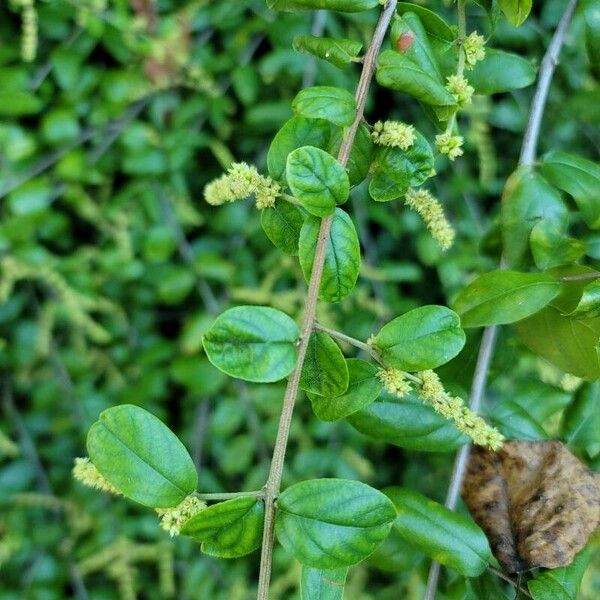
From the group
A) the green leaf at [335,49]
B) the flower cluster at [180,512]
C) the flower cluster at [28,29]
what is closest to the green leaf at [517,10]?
the green leaf at [335,49]

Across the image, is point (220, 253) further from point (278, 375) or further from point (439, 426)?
point (278, 375)

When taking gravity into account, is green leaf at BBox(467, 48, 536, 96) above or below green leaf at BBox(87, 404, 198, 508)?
above

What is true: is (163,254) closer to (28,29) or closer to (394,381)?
(28,29)

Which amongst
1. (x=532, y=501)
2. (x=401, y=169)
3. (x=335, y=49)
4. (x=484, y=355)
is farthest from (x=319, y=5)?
(x=532, y=501)

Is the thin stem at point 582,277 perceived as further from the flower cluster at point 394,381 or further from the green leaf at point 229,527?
the green leaf at point 229,527

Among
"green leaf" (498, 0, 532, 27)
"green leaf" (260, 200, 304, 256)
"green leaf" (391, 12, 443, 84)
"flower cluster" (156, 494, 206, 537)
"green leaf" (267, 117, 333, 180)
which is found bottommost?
"flower cluster" (156, 494, 206, 537)

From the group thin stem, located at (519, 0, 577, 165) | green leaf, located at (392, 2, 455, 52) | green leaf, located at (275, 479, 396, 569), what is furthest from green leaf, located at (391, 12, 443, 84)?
green leaf, located at (275, 479, 396, 569)

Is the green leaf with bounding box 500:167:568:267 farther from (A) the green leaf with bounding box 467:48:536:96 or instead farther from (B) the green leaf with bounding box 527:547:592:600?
(B) the green leaf with bounding box 527:547:592:600

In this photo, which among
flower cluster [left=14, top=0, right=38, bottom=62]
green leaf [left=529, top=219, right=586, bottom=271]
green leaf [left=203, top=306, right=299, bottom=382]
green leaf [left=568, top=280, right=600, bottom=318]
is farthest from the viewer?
flower cluster [left=14, top=0, right=38, bottom=62]
